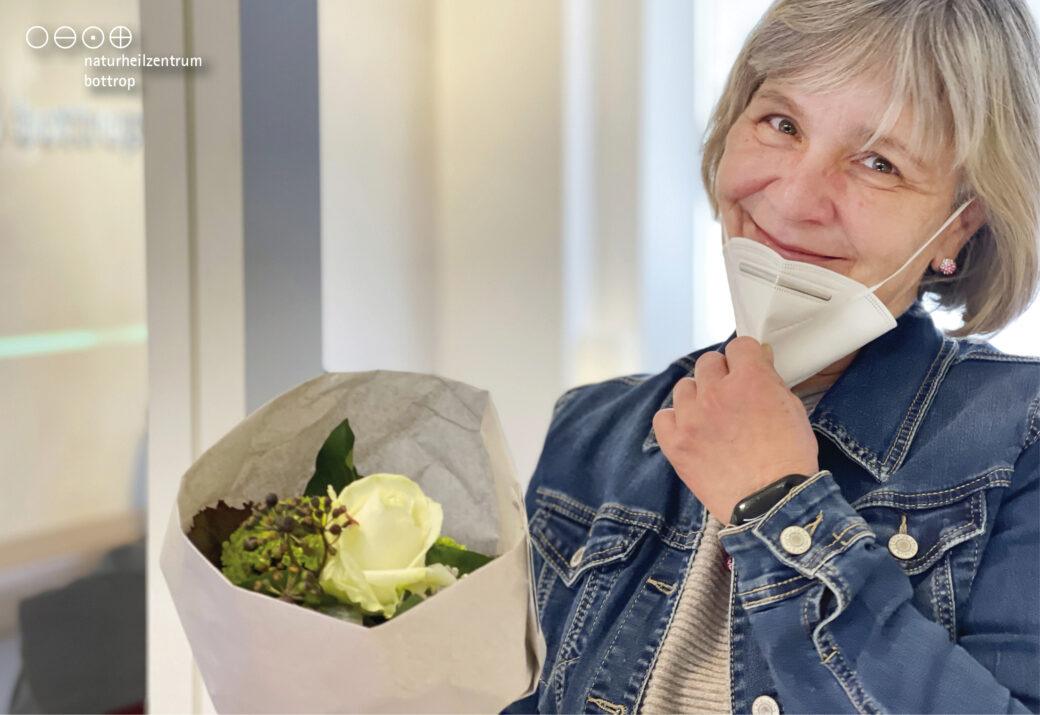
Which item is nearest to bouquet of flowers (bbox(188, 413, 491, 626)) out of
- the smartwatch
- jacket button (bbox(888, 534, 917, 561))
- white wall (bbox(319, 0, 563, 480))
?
the smartwatch

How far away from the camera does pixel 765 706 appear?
888 millimetres

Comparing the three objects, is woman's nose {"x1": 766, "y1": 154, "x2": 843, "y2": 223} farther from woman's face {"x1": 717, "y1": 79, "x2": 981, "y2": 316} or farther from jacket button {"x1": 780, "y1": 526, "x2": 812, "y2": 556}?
jacket button {"x1": 780, "y1": 526, "x2": 812, "y2": 556}

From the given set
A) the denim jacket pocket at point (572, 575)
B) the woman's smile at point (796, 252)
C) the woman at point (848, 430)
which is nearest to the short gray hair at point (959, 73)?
the woman at point (848, 430)

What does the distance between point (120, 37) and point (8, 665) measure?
699 millimetres

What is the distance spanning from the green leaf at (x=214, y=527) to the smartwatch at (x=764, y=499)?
42 cm

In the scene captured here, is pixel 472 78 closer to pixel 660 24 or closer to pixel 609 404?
pixel 660 24

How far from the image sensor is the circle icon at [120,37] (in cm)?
108

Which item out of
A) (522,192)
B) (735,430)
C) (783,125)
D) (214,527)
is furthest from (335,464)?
(522,192)

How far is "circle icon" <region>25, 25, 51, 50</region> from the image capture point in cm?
102

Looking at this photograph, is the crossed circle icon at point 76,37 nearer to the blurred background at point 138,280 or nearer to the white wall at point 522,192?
the blurred background at point 138,280

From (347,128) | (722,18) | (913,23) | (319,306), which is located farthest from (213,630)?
(722,18)

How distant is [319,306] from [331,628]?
61cm

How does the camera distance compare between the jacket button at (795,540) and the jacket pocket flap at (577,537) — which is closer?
the jacket button at (795,540)

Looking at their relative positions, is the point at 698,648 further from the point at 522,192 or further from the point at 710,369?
the point at 522,192
